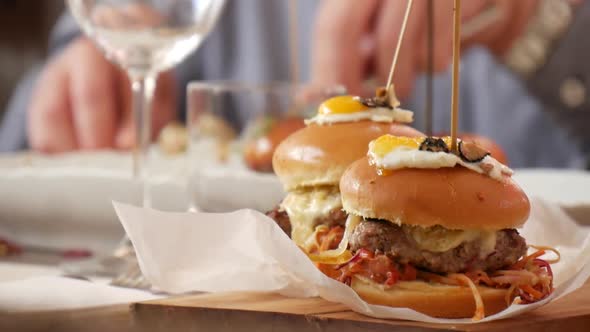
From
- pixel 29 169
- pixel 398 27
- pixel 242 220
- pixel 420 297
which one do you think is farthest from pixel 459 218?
pixel 398 27

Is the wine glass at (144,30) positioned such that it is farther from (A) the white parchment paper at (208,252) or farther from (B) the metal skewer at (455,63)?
(B) the metal skewer at (455,63)

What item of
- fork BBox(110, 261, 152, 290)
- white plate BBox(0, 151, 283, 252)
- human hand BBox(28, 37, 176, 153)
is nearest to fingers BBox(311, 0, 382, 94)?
human hand BBox(28, 37, 176, 153)

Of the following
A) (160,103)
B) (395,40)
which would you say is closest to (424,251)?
(395,40)

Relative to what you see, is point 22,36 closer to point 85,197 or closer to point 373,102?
point 85,197

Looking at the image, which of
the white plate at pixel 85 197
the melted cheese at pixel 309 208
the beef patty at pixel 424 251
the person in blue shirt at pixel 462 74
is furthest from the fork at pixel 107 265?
the person in blue shirt at pixel 462 74

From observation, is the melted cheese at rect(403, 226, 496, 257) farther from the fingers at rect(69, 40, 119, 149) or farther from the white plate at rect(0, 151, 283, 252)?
the fingers at rect(69, 40, 119, 149)

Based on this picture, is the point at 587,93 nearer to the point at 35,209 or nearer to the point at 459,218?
the point at 35,209
